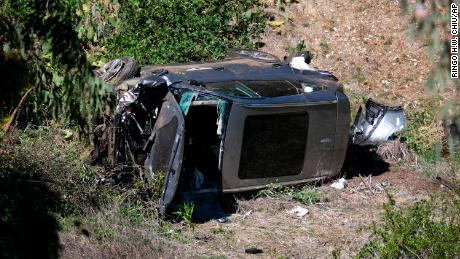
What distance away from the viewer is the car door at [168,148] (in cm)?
869

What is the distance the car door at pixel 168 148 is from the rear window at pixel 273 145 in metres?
0.84

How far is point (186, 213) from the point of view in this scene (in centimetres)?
892

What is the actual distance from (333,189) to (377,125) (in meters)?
1.47

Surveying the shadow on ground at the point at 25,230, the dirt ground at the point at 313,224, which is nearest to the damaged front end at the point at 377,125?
the dirt ground at the point at 313,224

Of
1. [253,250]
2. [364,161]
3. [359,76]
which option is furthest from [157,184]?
[359,76]

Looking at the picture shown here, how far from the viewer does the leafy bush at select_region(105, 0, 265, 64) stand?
1221 cm

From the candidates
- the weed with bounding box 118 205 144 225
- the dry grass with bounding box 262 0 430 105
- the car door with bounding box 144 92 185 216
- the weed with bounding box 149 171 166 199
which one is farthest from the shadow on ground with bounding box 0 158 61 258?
the dry grass with bounding box 262 0 430 105

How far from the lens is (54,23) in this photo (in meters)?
5.35

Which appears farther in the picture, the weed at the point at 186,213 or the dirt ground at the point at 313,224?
the weed at the point at 186,213

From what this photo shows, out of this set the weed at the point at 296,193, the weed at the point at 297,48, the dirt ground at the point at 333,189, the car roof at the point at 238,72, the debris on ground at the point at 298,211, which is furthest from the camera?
the weed at the point at 297,48

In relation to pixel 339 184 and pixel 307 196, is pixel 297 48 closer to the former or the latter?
pixel 339 184

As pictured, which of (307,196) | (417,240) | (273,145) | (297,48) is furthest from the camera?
(297,48)

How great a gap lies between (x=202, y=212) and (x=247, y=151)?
2.94 ft

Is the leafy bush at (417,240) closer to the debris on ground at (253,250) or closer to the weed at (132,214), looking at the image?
the debris on ground at (253,250)
